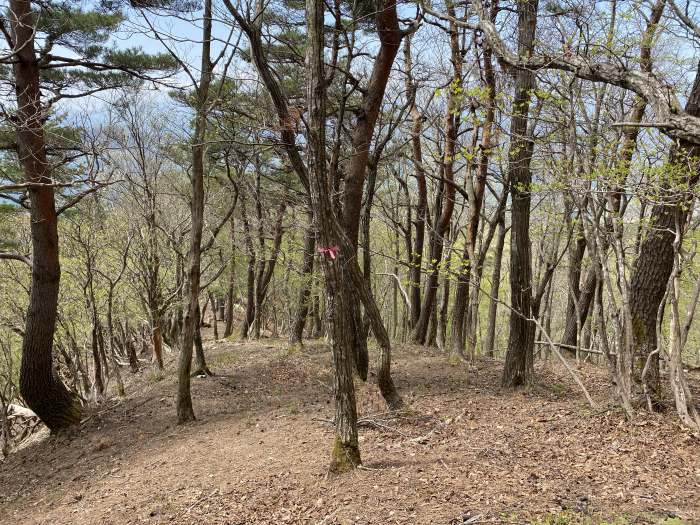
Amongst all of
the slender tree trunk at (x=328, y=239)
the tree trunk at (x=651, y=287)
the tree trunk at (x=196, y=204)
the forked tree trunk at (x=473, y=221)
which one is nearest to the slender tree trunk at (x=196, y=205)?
the tree trunk at (x=196, y=204)

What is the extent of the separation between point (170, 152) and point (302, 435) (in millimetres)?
9091

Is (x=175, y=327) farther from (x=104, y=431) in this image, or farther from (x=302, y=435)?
(x=302, y=435)

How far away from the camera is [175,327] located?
2077cm

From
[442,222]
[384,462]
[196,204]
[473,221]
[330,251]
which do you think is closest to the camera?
[330,251]

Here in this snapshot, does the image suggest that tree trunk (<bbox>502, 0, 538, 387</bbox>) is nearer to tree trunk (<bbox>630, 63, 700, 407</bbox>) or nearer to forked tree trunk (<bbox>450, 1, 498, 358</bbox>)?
forked tree trunk (<bbox>450, 1, 498, 358</bbox>)

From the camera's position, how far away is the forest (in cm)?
424

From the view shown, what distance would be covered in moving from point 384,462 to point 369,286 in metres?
2.75

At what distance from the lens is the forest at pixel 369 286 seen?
13.9 ft

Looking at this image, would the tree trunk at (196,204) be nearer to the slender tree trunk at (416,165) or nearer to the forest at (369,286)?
the forest at (369,286)

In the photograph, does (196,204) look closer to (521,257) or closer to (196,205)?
(196,205)

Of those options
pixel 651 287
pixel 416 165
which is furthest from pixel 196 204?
pixel 651 287

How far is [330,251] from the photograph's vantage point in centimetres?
428

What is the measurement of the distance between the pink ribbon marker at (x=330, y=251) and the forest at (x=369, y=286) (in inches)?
2.3

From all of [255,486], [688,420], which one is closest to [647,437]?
[688,420]
